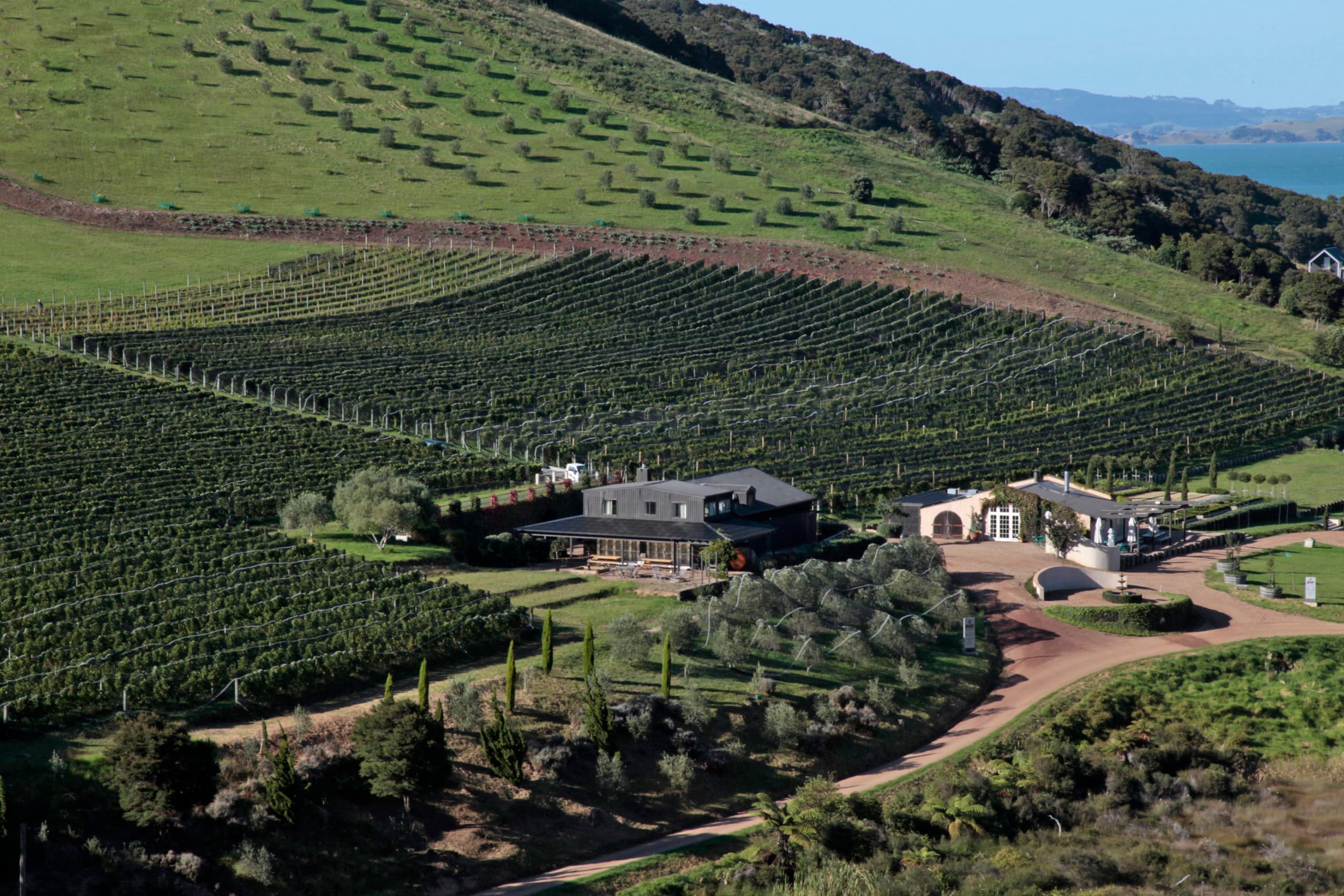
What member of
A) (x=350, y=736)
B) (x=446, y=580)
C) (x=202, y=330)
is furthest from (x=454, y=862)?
(x=202, y=330)

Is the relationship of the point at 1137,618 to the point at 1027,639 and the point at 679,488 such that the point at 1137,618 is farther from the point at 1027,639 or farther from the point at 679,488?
the point at 679,488

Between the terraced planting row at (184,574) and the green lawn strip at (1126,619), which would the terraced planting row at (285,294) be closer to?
the terraced planting row at (184,574)

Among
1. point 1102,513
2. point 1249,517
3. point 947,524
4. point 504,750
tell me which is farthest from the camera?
point 1249,517

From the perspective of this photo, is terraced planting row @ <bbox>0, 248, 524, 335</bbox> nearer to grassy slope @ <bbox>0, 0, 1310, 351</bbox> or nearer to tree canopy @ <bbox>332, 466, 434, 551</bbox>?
grassy slope @ <bbox>0, 0, 1310, 351</bbox>

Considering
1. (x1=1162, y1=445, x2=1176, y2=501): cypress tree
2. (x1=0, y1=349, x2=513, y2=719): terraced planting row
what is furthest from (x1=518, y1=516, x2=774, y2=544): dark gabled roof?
(x1=1162, y1=445, x2=1176, y2=501): cypress tree

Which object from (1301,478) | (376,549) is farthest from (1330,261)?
(376,549)

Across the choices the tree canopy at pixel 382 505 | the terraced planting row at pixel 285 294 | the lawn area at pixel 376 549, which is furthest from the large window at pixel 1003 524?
the terraced planting row at pixel 285 294

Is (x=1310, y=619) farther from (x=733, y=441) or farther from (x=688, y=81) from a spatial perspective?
(x=688, y=81)
